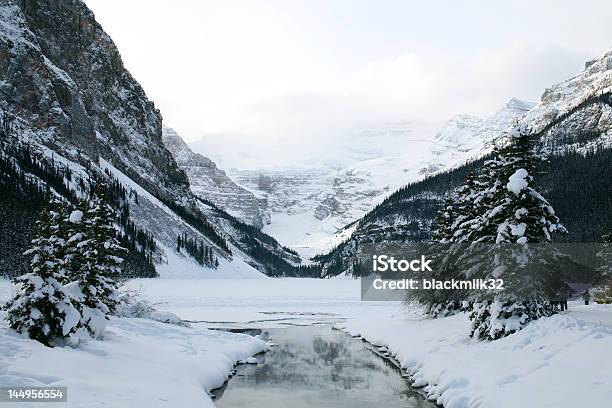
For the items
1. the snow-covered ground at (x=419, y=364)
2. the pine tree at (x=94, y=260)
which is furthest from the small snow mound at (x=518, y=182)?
the pine tree at (x=94, y=260)

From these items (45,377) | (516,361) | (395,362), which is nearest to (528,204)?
(516,361)

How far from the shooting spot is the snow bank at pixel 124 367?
14984 mm

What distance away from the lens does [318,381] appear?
87.2 feet

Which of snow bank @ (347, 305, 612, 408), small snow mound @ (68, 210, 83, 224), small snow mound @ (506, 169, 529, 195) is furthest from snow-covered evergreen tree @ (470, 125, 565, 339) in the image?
small snow mound @ (68, 210, 83, 224)

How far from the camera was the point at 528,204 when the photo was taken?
24.8m

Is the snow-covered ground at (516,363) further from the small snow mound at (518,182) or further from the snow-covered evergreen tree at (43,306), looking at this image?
the snow-covered evergreen tree at (43,306)

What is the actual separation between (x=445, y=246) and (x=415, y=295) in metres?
5.11

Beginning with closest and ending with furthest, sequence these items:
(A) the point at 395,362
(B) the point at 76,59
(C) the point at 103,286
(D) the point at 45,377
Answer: (D) the point at 45,377
(C) the point at 103,286
(A) the point at 395,362
(B) the point at 76,59

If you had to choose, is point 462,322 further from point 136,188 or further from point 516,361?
point 136,188

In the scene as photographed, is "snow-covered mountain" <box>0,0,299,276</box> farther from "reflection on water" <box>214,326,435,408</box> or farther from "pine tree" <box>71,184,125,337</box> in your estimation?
"reflection on water" <box>214,326,435,408</box>

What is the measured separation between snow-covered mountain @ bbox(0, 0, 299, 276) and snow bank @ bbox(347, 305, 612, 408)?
3275 inches

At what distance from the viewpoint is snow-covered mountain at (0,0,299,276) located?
420 feet

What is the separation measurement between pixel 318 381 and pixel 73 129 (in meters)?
146

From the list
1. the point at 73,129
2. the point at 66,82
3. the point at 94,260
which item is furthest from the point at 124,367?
the point at 66,82
